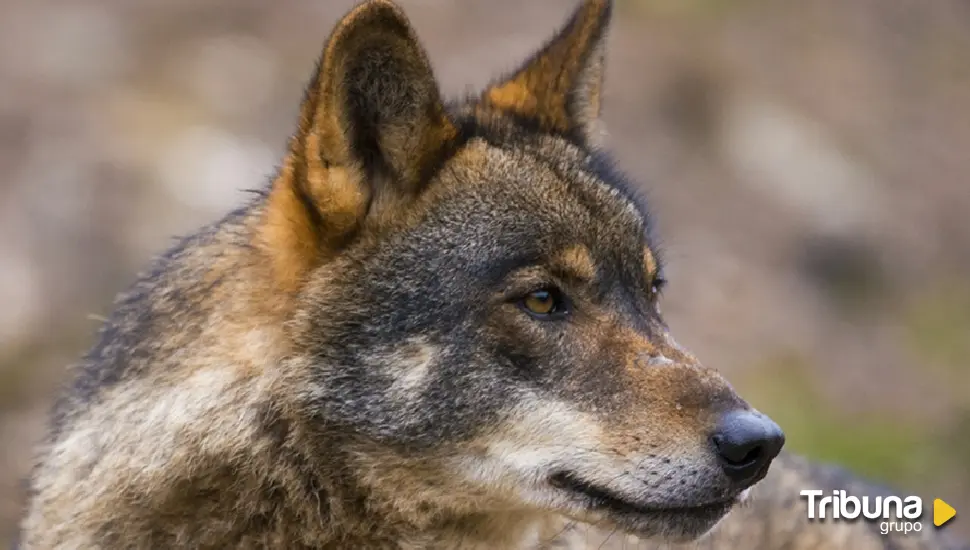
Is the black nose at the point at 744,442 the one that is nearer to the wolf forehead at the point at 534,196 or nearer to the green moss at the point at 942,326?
the wolf forehead at the point at 534,196

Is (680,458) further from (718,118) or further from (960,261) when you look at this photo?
(960,261)

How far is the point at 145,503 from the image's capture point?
4074mm

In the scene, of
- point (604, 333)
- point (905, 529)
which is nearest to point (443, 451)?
point (604, 333)

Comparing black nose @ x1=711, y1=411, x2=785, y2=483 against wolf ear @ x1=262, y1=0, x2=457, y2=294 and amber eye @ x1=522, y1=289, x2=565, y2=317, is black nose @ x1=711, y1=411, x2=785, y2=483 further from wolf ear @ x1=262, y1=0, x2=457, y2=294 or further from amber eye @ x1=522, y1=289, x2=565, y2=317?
wolf ear @ x1=262, y1=0, x2=457, y2=294

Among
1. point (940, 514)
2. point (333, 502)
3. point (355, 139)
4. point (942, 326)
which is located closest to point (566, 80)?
point (355, 139)

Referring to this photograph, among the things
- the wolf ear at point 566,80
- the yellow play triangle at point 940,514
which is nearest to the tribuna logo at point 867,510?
the yellow play triangle at point 940,514

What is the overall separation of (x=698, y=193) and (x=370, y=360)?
354 inches

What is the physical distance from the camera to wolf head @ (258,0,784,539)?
3.92m

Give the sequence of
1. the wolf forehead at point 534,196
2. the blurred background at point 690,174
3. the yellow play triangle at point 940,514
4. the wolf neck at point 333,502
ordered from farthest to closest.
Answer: the blurred background at point 690,174 → the yellow play triangle at point 940,514 → the wolf forehead at point 534,196 → the wolf neck at point 333,502

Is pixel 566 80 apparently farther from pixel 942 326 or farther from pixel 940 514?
pixel 942 326

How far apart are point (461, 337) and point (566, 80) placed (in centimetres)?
150

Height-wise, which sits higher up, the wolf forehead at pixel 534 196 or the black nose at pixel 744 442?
the wolf forehead at pixel 534 196

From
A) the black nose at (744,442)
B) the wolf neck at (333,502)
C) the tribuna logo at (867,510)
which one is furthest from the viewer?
the tribuna logo at (867,510)

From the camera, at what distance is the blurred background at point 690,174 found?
10234 millimetres
